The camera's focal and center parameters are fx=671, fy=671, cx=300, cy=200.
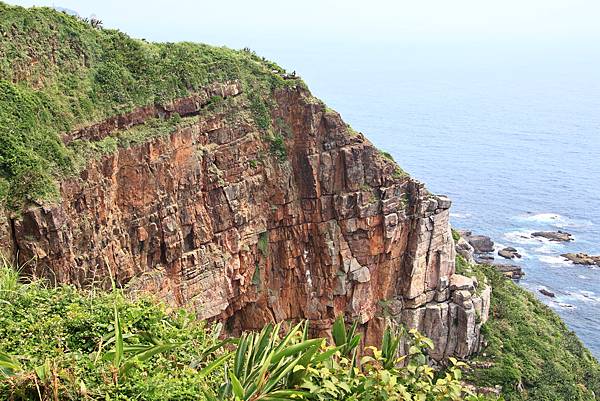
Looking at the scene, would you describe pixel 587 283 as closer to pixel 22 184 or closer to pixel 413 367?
pixel 22 184

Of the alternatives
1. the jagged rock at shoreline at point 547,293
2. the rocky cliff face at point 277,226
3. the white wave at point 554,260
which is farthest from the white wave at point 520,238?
the rocky cliff face at point 277,226

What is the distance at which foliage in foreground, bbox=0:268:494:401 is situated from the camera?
7566 mm

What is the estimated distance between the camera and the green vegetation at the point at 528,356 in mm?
32719

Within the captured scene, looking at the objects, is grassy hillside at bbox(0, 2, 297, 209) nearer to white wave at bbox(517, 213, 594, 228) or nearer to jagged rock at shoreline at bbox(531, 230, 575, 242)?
jagged rock at shoreline at bbox(531, 230, 575, 242)

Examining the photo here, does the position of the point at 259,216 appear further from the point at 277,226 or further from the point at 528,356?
the point at 528,356

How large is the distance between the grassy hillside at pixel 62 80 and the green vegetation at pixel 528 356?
1766 centimetres

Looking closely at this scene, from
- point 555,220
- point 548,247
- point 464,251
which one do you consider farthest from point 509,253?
point 464,251

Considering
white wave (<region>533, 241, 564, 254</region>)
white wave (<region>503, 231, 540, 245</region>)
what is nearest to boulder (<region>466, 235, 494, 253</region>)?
white wave (<region>503, 231, 540, 245</region>)

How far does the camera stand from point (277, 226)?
3120cm

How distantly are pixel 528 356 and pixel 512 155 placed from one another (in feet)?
225

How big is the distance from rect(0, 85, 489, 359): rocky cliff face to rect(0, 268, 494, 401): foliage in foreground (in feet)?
45.1

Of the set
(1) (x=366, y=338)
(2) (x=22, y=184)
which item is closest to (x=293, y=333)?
(2) (x=22, y=184)

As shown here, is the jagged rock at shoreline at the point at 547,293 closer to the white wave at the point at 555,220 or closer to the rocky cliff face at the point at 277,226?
the white wave at the point at 555,220

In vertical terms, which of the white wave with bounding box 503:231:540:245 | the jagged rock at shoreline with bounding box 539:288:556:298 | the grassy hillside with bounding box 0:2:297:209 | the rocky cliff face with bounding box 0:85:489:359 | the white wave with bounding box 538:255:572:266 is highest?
the grassy hillside with bounding box 0:2:297:209
